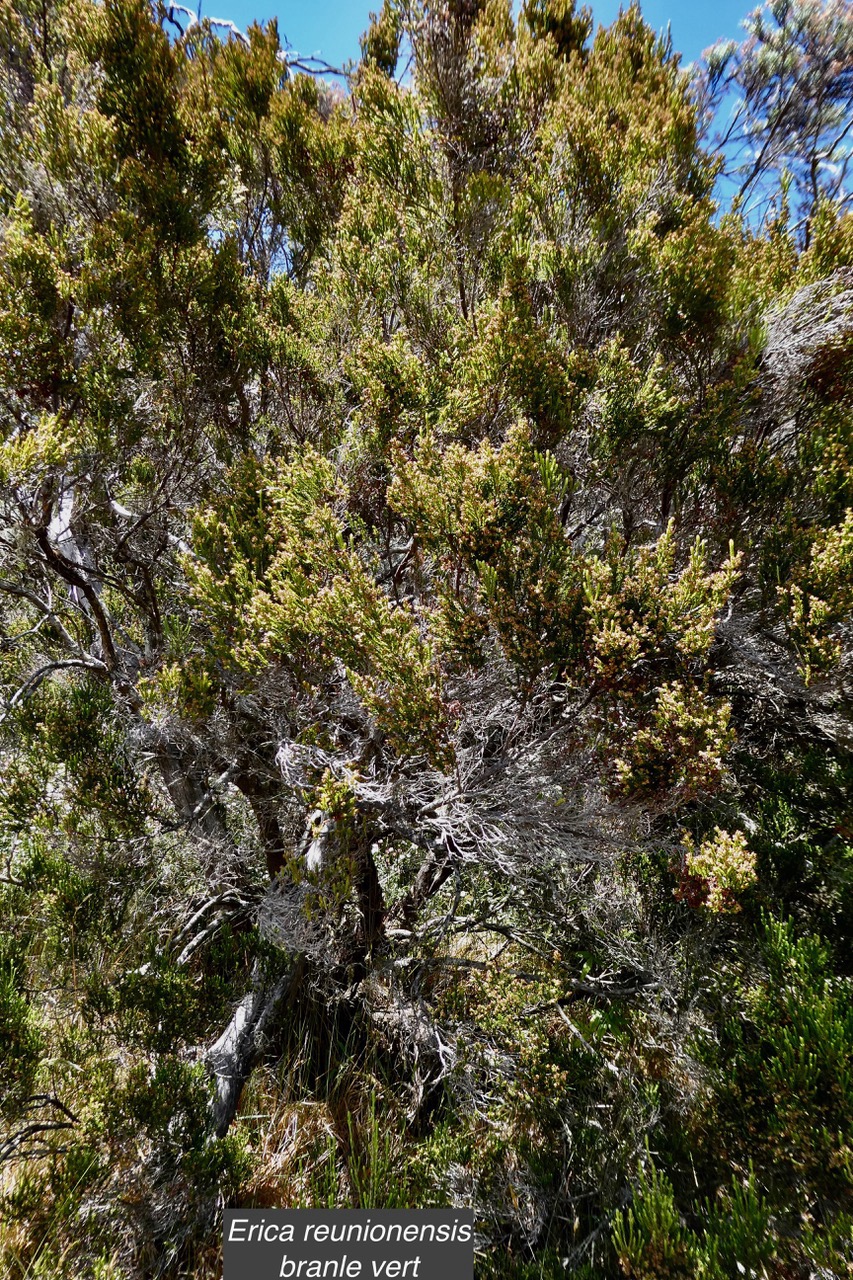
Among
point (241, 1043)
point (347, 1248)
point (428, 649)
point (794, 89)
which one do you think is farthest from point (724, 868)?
point (794, 89)

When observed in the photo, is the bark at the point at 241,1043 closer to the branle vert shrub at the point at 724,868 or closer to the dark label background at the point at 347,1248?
→ the dark label background at the point at 347,1248

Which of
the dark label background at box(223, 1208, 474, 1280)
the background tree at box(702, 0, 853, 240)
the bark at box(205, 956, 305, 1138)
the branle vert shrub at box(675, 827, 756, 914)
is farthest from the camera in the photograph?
the background tree at box(702, 0, 853, 240)

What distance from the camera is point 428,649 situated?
76.9 inches

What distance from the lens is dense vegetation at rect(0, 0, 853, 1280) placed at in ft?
6.64

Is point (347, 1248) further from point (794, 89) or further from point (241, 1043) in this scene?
point (794, 89)

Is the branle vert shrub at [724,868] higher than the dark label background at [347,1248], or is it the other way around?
the branle vert shrub at [724,868]

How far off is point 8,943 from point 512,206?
3584 mm

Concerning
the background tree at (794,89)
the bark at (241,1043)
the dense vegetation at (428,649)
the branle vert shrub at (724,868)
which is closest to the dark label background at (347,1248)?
the dense vegetation at (428,649)

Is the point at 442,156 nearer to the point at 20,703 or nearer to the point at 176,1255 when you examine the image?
the point at 20,703

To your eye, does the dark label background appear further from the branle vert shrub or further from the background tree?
the background tree

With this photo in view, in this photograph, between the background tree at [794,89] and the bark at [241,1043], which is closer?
the bark at [241,1043]

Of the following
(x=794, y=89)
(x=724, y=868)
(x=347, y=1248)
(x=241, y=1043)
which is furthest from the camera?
(x=794, y=89)

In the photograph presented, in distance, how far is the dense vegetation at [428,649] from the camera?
203 cm

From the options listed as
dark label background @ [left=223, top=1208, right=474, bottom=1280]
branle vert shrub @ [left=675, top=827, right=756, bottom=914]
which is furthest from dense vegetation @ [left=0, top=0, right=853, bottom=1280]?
dark label background @ [left=223, top=1208, right=474, bottom=1280]
